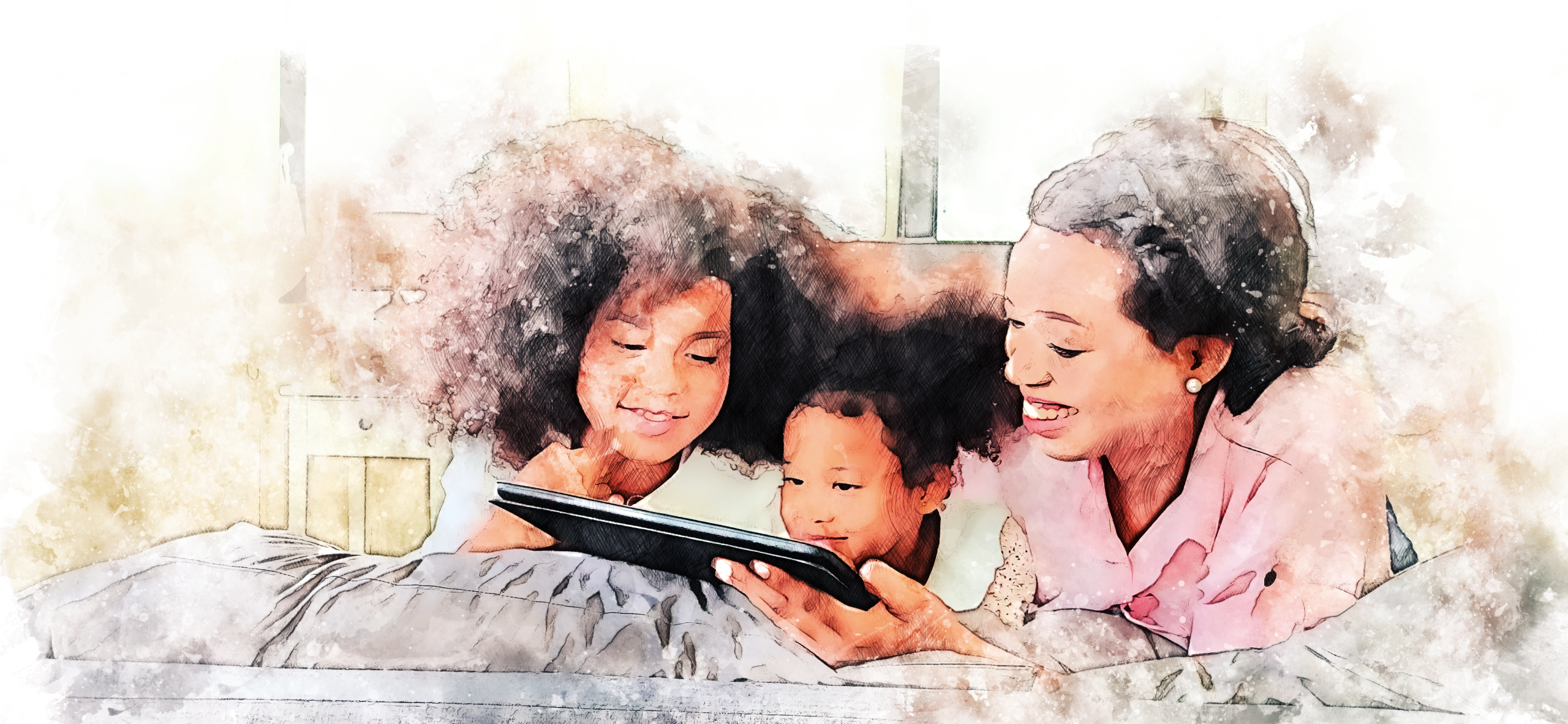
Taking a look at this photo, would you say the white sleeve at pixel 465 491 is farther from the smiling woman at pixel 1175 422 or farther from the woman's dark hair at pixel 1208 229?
the woman's dark hair at pixel 1208 229

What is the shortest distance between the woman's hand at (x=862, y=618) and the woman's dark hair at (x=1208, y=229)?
2.50 feet

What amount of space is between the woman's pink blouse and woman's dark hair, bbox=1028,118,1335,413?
9cm

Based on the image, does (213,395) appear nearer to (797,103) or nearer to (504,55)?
(504,55)

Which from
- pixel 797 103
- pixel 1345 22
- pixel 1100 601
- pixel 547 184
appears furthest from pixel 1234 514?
pixel 547 184

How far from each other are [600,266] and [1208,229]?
4.26 feet

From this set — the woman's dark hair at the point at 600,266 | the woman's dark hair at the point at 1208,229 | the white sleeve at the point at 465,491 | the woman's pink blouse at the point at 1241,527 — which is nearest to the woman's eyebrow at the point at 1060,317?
the woman's dark hair at the point at 1208,229

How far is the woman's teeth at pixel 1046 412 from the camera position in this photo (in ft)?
5.38

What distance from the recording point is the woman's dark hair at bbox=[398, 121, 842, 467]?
164 centimetres

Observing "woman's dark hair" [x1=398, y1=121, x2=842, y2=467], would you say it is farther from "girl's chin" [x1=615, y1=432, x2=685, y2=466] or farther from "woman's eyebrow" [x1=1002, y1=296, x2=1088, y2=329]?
"woman's eyebrow" [x1=1002, y1=296, x2=1088, y2=329]

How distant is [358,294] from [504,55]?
0.62m

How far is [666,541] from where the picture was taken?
168cm

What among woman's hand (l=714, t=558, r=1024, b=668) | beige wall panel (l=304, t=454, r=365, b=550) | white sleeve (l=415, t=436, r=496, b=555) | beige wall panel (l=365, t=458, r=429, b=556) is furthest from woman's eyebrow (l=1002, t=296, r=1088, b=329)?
beige wall panel (l=304, t=454, r=365, b=550)

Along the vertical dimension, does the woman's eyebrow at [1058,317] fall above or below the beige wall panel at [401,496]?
above

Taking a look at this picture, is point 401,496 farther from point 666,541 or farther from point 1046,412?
point 1046,412
